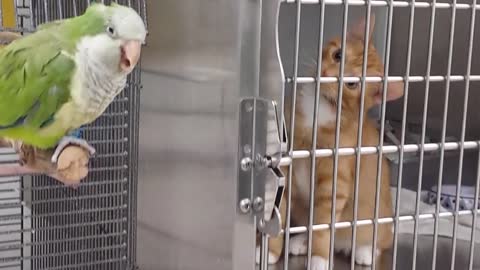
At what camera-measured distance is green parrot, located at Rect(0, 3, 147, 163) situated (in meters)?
0.50

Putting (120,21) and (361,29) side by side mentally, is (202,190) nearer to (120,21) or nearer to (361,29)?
(120,21)

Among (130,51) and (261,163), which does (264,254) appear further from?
(130,51)

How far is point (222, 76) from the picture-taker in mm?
581

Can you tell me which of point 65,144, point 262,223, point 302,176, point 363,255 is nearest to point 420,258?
point 363,255

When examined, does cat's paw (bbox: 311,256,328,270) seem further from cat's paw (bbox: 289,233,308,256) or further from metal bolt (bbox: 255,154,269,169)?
metal bolt (bbox: 255,154,269,169)

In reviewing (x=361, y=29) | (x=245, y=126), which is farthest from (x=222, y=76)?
(x=361, y=29)

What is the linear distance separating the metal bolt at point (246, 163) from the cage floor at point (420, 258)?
0.16m

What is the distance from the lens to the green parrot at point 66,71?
1.63 feet

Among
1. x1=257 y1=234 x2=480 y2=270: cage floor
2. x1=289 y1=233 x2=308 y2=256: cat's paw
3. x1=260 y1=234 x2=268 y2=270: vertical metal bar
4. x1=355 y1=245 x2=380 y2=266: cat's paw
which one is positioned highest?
x1=260 y1=234 x2=268 y2=270: vertical metal bar

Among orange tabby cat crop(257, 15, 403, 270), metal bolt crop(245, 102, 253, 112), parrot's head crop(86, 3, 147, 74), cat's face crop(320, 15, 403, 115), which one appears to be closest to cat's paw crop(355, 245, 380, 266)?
orange tabby cat crop(257, 15, 403, 270)

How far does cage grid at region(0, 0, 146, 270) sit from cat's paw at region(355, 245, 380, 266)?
24 cm

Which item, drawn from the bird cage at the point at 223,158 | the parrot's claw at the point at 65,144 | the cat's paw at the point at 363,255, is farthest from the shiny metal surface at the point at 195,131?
the cat's paw at the point at 363,255

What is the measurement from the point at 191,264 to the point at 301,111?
20 centimetres

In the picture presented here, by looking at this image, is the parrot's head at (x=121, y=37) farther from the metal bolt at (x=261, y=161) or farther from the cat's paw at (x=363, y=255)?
the cat's paw at (x=363, y=255)
